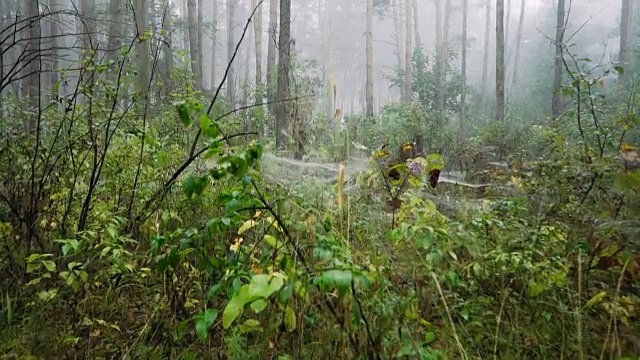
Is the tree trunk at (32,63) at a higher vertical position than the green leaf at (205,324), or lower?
higher

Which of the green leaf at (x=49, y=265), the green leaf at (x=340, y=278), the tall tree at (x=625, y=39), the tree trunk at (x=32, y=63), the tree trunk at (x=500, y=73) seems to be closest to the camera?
the green leaf at (x=340, y=278)

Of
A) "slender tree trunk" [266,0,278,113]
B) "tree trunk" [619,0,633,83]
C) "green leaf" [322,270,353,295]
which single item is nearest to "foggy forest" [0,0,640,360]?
"green leaf" [322,270,353,295]

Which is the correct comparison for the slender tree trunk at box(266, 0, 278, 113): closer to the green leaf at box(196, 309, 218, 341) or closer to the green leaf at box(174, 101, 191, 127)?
the green leaf at box(174, 101, 191, 127)

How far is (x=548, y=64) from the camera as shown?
23.1 meters

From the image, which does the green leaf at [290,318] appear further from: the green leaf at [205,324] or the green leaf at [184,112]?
the green leaf at [184,112]

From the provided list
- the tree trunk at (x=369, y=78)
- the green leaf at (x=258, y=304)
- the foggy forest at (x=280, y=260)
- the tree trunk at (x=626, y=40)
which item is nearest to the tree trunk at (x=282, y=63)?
the foggy forest at (x=280, y=260)

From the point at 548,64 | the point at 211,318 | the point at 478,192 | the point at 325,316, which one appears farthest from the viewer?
the point at 548,64

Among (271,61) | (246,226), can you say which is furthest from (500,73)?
(246,226)

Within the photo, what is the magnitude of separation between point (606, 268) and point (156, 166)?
3.03 meters

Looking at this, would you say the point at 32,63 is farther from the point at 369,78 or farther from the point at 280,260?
the point at 369,78

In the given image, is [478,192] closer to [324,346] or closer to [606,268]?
[606,268]

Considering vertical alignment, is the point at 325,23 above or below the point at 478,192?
above

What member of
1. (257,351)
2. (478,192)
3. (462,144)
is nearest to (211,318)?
(257,351)

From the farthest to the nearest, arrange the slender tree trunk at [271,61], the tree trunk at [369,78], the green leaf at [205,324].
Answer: the tree trunk at [369,78]
the slender tree trunk at [271,61]
the green leaf at [205,324]
